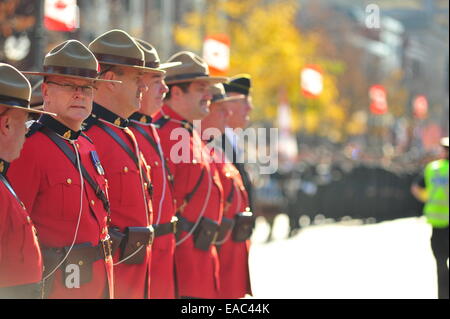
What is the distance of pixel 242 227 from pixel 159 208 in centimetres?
200

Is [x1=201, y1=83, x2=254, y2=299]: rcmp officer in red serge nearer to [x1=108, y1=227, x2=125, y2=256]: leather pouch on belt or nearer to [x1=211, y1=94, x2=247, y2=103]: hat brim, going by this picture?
[x1=211, y1=94, x2=247, y2=103]: hat brim

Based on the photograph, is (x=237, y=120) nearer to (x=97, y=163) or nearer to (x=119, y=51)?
(x=119, y=51)

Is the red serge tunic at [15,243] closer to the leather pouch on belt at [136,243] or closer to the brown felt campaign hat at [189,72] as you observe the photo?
the leather pouch on belt at [136,243]

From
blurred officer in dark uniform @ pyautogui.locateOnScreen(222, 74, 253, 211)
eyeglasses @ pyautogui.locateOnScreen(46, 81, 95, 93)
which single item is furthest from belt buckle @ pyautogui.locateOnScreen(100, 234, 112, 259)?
blurred officer in dark uniform @ pyautogui.locateOnScreen(222, 74, 253, 211)

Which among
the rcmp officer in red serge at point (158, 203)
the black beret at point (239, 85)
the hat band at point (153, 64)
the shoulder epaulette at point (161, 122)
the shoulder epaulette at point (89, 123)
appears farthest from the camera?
the black beret at point (239, 85)

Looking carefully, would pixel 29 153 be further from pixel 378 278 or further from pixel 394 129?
pixel 394 129

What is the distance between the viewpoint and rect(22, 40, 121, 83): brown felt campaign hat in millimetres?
6383

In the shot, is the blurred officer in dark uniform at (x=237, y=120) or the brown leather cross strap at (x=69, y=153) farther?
the blurred officer in dark uniform at (x=237, y=120)

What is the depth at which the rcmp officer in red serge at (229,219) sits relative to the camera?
31.5ft

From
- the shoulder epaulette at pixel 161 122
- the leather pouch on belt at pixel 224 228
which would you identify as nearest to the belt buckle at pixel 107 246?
the shoulder epaulette at pixel 161 122

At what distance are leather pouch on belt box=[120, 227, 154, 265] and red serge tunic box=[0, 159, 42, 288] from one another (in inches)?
62.5

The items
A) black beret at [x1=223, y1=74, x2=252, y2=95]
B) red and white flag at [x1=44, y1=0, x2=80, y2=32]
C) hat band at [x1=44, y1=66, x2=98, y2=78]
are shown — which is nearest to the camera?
hat band at [x1=44, y1=66, x2=98, y2=78]

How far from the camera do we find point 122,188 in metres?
7.21

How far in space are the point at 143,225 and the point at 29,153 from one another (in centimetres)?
124
